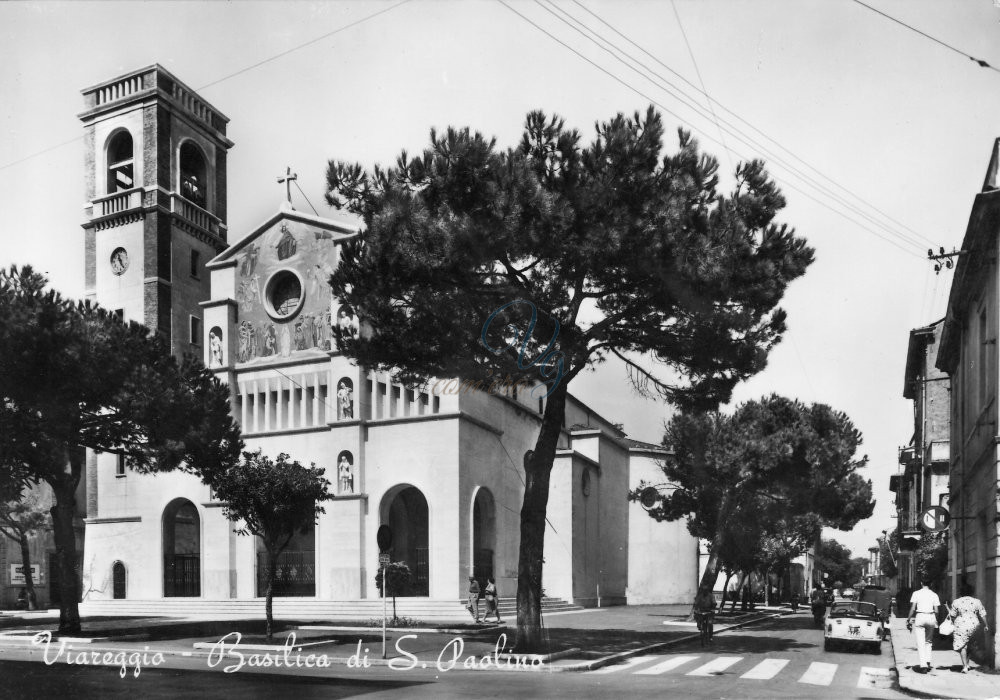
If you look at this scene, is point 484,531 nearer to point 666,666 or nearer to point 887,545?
point 666,666

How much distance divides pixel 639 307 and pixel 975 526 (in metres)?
8.10

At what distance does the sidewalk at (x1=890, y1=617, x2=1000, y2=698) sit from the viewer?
12148mm

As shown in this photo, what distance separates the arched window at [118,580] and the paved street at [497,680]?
21.7m

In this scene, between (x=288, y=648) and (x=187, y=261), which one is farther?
(x=187, y=261)

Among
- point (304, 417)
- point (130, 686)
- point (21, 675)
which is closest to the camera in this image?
point (130, 686)

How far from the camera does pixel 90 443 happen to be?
24031mm

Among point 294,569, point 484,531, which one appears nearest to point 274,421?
point 294,569

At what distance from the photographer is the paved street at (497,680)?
11.8 meters

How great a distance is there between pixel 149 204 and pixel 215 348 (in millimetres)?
7560

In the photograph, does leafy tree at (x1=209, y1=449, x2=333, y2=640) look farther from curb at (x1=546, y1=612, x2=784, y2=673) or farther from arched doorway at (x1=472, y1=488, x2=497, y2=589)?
arched doorway at (x1=472, y1=488, x2=497, y2=589)

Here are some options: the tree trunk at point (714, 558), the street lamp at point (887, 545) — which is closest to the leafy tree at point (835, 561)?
the street lamp at point (887, 545)

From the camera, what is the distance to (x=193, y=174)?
145ft

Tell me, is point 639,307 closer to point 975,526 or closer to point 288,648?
point 975,526

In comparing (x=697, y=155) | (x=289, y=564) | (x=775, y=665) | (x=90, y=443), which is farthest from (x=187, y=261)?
(x=775, y=665)
